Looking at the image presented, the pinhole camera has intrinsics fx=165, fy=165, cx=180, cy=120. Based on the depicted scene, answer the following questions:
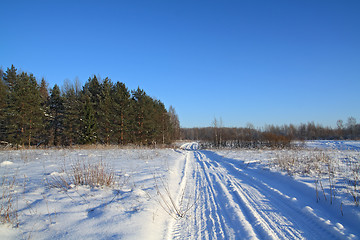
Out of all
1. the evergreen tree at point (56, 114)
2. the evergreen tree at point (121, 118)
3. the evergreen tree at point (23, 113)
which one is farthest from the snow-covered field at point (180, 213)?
the evergreen tree at point (56, 114)

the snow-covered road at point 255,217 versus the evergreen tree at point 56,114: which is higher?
the evergreen tree at point 56,114

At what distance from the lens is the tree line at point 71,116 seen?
21.2 meters

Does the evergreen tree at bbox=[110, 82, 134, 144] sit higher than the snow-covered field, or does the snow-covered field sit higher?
the evergreen tree at bbox=[110, 82, 134, 144]

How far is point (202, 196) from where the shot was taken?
433 cm

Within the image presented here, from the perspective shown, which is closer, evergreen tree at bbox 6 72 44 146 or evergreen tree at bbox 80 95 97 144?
evergreen tree at bbox 6 72 44 146

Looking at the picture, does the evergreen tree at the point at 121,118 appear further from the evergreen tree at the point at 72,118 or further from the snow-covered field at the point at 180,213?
the snow-covered field at the point at 180,213

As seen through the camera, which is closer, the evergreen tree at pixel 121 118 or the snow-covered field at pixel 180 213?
the snow-covered field at pixel 180 213

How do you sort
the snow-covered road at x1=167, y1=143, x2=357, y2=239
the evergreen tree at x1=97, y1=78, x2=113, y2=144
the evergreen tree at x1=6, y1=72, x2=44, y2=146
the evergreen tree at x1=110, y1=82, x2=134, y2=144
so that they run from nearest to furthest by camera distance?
the snow-covered road at x1=167, y1=143, x2=357, y2=239 < the evergreen tree at x1=6, y1=72, x2=44, y2=146 < the evergreen tree at x1=97, y1=78, x2=113, y2=144 < the evergreen tree at x1=110, y1=82, x2=134, y2=144

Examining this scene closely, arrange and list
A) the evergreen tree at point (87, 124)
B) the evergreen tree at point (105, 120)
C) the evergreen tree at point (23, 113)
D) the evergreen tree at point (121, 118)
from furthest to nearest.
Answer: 1. the evergreen tree at point (121, 118)
2. the evergreen tree at point (105, 120)
3. the evergreen tree at point (87, 124)
4. the evergreen tree at point (23, 113)

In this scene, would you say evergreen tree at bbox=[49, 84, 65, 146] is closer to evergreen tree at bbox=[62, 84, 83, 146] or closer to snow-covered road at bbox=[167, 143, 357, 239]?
evergreen tree at bbox=[62, 84, 83, 146]

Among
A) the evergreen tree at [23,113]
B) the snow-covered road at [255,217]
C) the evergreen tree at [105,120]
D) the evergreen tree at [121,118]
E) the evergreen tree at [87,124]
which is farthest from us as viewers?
the evergreen tree at [121,118]

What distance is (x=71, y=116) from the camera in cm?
2498

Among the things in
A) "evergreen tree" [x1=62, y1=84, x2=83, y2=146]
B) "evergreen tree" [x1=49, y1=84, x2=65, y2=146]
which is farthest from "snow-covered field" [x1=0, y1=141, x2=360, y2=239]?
"evergreen tree" [x1=49, y1=84, x2=65, y2=146]

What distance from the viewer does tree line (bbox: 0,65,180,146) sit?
69.5 ft
